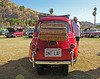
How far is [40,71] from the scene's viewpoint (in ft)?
13.2

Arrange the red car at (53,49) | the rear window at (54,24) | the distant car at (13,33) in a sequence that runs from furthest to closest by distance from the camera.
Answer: the distant car at (13,33)
the rear window at (54,24)
the red car at (53,49)

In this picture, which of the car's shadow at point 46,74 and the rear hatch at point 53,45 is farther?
the car's shadow at point 46,74

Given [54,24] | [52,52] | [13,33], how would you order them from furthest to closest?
[13,33] → [54,24] → [52,52]

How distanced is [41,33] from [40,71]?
138 centimetres

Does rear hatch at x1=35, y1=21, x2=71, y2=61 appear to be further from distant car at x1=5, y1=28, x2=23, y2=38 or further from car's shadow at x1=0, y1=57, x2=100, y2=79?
distant car at x1=5, y1=28, x2=23, y2=38

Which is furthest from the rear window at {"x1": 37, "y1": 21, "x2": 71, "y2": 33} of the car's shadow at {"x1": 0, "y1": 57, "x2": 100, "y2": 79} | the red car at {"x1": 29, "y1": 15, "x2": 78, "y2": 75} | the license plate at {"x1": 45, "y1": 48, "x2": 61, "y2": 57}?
the car's shadow at {"x1": 0, "y1": 57, "x2": 100, "y2": 79}

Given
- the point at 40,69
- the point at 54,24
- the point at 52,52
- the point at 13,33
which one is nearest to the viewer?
the point at 52,52

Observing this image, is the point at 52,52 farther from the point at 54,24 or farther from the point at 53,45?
the point at 54,24

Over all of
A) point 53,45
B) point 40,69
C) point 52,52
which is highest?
point 53,45

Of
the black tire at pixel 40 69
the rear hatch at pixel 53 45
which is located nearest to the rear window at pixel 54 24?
the rear hatch at pixel 53 45

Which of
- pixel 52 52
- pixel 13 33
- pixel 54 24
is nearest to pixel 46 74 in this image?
pixel 52 52

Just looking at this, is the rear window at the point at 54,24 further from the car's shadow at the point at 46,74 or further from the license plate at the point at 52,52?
the car's shadow at the point at 46,74

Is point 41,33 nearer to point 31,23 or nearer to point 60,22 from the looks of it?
point 60,22

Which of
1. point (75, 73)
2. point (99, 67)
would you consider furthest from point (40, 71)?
point (99, 67)
